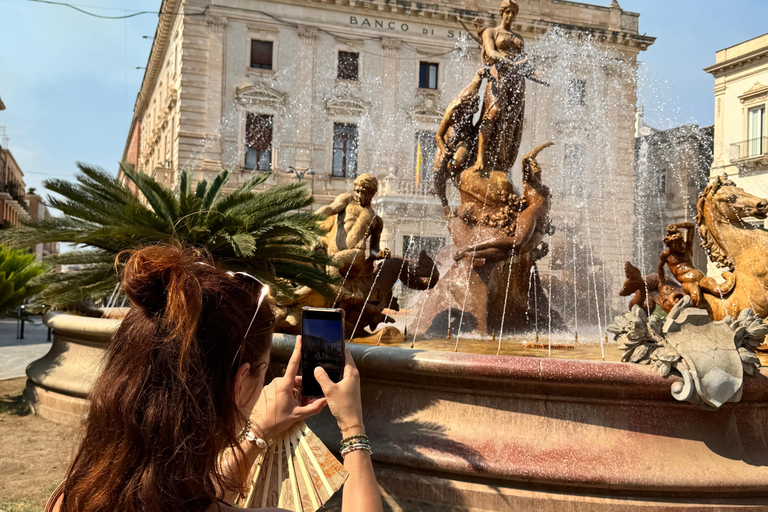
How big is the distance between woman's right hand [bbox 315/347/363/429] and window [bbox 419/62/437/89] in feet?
91.5

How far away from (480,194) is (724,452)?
4188mm

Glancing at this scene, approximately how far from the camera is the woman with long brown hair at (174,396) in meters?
1.29

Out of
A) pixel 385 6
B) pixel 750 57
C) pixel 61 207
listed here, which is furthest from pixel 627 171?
pixel 61 207

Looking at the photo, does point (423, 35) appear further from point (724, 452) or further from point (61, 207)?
point (724, 452)

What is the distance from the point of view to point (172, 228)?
5.91 metres

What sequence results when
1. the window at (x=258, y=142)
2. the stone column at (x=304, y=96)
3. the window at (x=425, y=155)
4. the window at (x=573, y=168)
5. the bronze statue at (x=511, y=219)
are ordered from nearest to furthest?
the bronze statue at (x=511, y=219)
the window at (x=425, y=155)
the window at (x=258, y=142)
the stone column at (x=304, y=96)
the window at (x=573, y=168)

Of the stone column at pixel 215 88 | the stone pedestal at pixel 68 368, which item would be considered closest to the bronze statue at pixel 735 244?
the stone pedestal at pixel 68 368

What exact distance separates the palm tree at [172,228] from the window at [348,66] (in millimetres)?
22338

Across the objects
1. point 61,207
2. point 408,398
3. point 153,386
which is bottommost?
point 408,398

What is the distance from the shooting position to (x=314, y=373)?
151 centimetres

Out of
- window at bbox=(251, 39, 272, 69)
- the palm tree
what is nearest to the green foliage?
the palm tree

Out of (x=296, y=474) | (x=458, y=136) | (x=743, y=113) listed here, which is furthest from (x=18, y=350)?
(x=743, y=113)

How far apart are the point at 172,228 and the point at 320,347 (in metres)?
4.69

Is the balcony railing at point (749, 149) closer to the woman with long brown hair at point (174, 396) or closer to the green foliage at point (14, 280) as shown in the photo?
the green foliage at point (14, 280)
